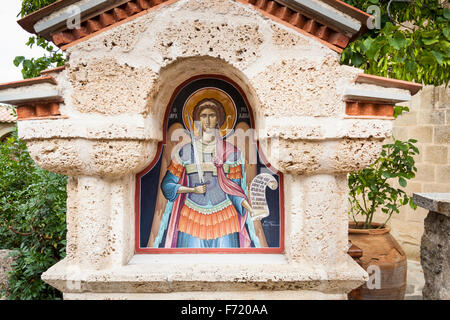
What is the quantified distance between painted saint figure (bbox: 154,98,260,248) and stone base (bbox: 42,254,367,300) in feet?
0.83

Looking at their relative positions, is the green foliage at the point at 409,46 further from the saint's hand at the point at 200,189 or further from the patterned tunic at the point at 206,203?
the saint's hand at the point at 200,189

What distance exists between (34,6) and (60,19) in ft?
6.96

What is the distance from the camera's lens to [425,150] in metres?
5.11

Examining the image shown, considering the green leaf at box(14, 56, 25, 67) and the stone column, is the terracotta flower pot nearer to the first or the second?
the stone column

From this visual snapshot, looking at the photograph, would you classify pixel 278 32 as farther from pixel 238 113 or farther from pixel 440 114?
pixel 440 114

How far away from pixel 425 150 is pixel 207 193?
14.5 ft

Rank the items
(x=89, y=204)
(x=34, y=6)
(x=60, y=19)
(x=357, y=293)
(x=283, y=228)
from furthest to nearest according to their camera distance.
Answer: (x=34, y=6) < (x=357, y=293) < (x=283, y=228) < (x=89, y=204) < (x=60, y=19)

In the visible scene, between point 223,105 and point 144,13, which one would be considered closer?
point 144,13

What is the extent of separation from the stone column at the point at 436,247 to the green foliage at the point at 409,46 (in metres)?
1.16

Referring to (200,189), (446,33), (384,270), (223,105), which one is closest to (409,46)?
(446,33)

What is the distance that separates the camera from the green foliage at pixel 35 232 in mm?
3025

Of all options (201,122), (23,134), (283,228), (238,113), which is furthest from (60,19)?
(283,228)

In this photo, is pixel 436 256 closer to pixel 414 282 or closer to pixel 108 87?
pixel 414 282
